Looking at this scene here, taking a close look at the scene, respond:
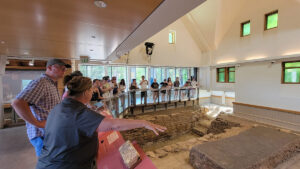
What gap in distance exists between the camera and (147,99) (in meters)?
6.48

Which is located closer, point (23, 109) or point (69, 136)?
point (69, 136)

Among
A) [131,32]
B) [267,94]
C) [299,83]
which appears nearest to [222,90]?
[267,94]

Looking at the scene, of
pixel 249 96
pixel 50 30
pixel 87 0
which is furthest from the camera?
pixel 249 96

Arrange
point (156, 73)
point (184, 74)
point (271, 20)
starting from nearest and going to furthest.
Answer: point (271, 20), point (156, 73), point (184, 74)

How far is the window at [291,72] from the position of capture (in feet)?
15.9

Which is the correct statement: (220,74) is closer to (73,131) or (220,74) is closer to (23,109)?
(73,131)

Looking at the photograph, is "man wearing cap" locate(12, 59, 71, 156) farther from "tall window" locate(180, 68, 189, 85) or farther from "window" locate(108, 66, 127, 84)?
"tall window" locate(180, 68, 189, 85)

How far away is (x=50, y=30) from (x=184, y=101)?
725 centimetres

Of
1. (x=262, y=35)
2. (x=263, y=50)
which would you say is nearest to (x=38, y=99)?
(x=263, y=50)

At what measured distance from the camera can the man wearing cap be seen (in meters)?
1.21

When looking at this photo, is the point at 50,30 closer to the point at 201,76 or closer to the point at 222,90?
the point at 222,90

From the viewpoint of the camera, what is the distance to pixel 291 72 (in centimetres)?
503

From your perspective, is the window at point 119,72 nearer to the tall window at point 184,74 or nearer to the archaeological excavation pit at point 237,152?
the tall window at point 184,74

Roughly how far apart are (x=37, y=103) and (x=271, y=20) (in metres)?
9.01
